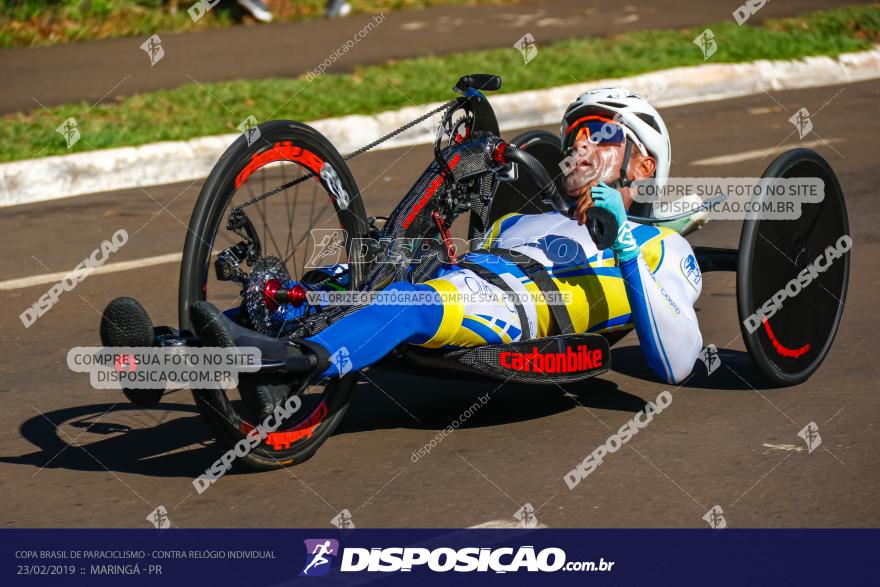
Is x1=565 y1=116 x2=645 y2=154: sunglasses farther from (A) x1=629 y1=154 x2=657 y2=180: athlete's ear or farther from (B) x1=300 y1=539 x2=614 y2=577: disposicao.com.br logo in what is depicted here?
(B) x1=300 y1=539 x2=614 y2=577: disposicao.com.br logo

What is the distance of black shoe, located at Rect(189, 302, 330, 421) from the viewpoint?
4.05 metres

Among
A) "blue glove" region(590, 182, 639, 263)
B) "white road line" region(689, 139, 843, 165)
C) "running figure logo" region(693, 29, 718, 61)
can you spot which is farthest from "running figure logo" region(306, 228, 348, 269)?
"running figure logo" region(693, 29, 718, 61)

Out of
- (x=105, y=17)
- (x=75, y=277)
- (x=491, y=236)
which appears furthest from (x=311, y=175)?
(x=105, y=17)

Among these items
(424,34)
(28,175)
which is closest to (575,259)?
(28,175)

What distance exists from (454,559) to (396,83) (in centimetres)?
819

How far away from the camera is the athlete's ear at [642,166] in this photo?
5.25 metres

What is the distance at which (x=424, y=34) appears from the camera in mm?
14336

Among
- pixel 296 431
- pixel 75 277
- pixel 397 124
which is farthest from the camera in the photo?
pixel 397 124

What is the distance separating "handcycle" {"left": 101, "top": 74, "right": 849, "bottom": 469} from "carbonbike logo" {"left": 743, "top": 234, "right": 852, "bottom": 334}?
0.03 m

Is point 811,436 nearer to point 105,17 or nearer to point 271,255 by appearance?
point 271,255

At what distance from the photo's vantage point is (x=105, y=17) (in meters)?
14.2

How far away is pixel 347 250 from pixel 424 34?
931 cm

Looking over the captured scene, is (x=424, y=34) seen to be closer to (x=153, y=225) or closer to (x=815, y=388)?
(x=153, y=225)

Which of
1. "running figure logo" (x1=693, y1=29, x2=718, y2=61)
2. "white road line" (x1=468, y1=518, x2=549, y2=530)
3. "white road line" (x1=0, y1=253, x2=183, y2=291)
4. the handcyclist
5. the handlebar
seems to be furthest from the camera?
"running figure logo" (x1=693, y1=29, x2=718, y2=61)
